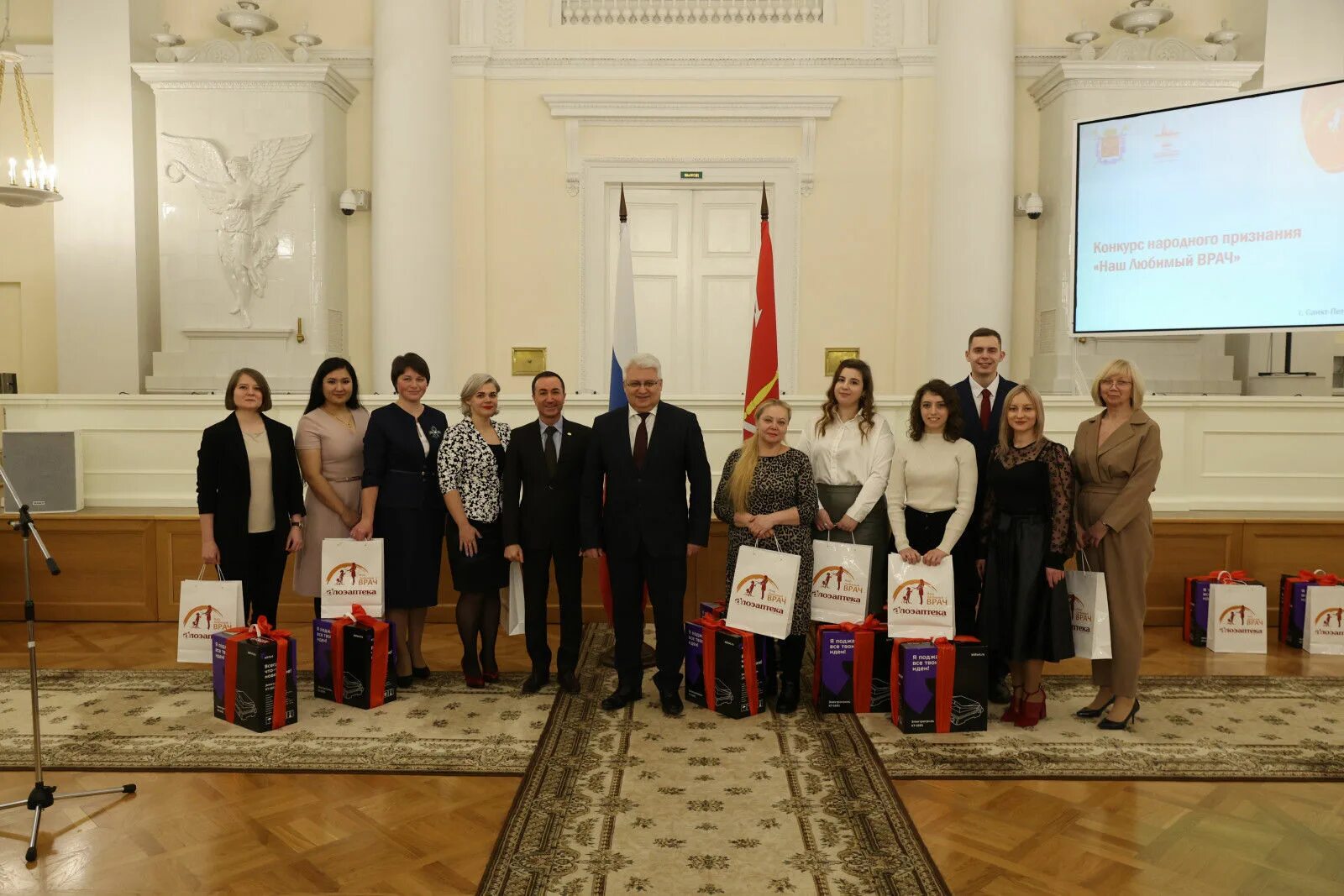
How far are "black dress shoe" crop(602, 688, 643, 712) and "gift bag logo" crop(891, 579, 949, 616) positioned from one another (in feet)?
3.94

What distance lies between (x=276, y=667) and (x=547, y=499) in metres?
1.28

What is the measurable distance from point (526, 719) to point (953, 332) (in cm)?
500

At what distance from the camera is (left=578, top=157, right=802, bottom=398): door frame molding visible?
25.7 ft

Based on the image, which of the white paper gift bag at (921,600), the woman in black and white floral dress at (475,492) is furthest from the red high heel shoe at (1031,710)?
the woman in black and white floral dress at (475,492)

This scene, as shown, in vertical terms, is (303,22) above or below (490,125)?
above

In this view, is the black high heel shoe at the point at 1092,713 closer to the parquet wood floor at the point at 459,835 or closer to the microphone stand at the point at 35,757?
the parquet wood floor at the point at 459,835

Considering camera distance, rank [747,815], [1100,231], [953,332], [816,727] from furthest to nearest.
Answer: [953,332], [1100,231], [816,727], [747,815]

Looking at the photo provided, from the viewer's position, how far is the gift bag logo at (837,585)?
3.95m

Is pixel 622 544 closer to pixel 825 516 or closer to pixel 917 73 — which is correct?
pixel 825 516

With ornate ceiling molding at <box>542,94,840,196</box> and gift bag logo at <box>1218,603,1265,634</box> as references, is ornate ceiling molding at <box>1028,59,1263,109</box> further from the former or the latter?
gift bag logo at <box>1218,603,1265,634</box>

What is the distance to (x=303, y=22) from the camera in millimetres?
7809

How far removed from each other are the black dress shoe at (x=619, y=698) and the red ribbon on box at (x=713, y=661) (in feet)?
1.04

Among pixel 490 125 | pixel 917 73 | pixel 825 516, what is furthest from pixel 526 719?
pixel 917 73

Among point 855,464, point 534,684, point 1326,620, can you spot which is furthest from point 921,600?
point 1326,620
